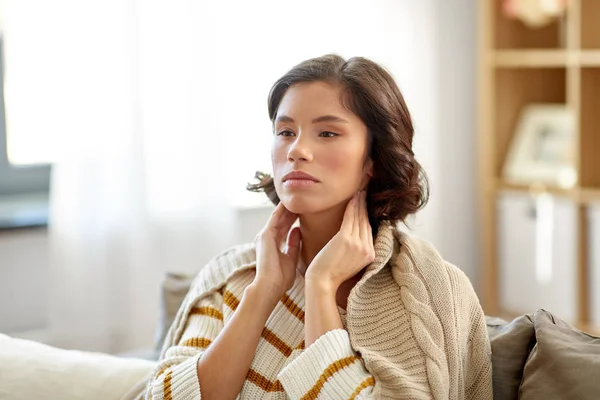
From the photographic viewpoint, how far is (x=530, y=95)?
443 cm

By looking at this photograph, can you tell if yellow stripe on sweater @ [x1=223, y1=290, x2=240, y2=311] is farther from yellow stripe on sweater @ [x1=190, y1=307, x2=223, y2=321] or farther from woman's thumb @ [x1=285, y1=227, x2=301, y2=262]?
woman's thumb @ [x1=285, y1=227, x2=301, y2=262]

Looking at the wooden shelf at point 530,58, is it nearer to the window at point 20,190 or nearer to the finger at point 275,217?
the window at point 20,190

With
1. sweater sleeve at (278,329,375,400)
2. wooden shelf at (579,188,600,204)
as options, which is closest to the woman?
sweater sleeve at (278,329,375,400)

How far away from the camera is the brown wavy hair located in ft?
5.95

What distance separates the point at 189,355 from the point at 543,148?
111 inches

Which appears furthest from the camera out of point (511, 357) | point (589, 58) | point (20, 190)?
point (20, 190)

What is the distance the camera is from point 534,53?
13.5ft

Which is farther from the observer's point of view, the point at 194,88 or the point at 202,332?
the point at 194,88

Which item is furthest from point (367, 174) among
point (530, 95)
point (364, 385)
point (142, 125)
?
point (530, 95)

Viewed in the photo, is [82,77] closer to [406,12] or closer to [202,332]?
[406,12]

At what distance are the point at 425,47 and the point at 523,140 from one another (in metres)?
0.59

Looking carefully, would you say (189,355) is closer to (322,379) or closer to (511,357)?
(322,379)

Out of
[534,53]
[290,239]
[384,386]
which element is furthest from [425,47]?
[384,386]

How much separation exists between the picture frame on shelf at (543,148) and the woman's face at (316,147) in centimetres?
245
